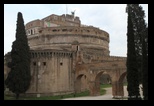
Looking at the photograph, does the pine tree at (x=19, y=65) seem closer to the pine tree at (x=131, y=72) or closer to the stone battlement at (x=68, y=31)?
the pine tree at (x=131, y=72)

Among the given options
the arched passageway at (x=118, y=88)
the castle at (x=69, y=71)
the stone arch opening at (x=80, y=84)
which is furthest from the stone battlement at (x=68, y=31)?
the arched passageway at (x=118, y=88)

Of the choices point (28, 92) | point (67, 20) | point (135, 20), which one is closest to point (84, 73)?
point (28, 92)

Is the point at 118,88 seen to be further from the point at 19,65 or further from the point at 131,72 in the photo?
the point at 19,65

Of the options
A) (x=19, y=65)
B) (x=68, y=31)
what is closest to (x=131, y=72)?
(x=19, y=65)

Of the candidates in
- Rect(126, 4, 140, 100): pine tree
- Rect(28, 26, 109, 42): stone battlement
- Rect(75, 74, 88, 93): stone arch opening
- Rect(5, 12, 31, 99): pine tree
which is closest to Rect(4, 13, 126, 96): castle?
Rect(75, 74, 88, 93): stone arch opening

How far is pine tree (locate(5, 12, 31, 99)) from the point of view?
920 inches

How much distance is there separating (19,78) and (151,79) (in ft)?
44.6

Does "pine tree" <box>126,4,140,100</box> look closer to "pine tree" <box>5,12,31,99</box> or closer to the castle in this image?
the castle

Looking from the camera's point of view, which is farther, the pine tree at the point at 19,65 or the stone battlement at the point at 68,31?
the stone battlement at the point at 68,31

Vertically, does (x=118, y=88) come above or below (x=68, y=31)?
below

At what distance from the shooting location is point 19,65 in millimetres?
23578

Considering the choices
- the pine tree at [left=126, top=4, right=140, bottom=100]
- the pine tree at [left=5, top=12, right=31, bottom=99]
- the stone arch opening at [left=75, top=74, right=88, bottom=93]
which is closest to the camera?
the pine tree at [left=126, top=4, right=140, bottom=100]

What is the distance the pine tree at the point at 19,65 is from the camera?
76.6ft

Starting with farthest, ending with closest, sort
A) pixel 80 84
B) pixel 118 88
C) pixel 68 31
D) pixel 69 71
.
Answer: pixel 68 31 → pixel 80 84 → pixel 69 71 → pixel 118 88
